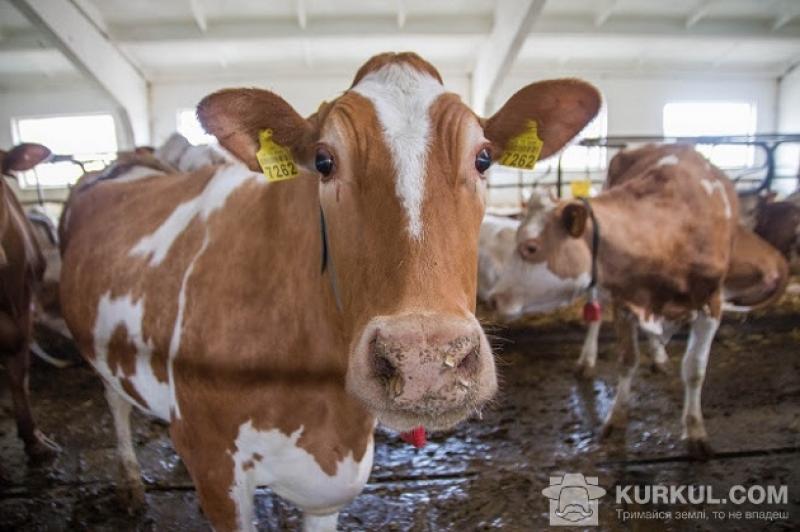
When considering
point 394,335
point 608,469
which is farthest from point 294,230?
point 608,469

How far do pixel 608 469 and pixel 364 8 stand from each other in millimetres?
2351

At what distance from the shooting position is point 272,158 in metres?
1.35

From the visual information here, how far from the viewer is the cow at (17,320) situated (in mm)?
2285

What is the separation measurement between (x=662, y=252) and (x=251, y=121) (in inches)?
90.6

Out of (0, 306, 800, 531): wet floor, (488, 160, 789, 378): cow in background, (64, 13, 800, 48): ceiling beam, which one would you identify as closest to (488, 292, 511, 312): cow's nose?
(488, 160, 789, 378): cow in background

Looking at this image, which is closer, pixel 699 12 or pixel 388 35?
pixel 699 12

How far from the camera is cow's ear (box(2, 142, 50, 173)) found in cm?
179

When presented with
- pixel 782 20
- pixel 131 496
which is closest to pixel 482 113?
pixel 782 20

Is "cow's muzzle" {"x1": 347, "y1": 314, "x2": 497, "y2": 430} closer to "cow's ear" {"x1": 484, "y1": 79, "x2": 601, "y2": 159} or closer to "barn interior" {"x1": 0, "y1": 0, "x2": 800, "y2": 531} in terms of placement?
"barn interior" {"x1": 0, "y1": 0, "x2": 800, "y2": 531}

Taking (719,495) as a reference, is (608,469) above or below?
below

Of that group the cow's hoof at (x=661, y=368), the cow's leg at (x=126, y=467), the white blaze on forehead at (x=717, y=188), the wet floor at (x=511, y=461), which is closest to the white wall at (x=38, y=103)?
the cow's leg at (x=126, y=467)

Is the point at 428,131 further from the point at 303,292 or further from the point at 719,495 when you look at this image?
the point at 719,495

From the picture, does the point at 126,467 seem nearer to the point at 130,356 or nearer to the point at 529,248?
the point at 130,356

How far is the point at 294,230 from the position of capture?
4.81 feet
